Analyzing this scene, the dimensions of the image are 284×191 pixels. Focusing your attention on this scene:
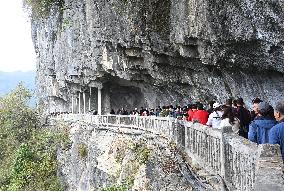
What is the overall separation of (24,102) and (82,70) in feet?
34.5

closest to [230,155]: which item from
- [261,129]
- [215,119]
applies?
[261,129]

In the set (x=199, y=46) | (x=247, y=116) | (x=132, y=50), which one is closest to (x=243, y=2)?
(x=199, y=46)

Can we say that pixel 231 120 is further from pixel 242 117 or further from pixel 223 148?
pixel 223 148

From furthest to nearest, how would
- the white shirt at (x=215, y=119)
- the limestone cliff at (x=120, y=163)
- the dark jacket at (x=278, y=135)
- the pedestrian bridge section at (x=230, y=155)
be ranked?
the limestone cliff at (x=120, y=163) → the white shirt at (x=215, y=119) → the dark jacket at (x=278, y=135) → the pedestrian bridge section at (x=230, y=155)

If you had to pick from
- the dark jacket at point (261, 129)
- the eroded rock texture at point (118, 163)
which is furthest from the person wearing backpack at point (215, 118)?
the dark jacket at point (261, 129)

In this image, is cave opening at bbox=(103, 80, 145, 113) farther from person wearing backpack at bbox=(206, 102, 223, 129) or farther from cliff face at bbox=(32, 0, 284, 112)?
person wearing backpack at bbox=(206, 102, 223, 129)

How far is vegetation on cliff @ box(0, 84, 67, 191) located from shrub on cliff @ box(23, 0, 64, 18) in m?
7.83

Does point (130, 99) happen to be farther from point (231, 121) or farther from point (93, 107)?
point (231, 121)

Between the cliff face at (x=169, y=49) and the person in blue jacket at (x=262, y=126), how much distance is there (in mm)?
8636

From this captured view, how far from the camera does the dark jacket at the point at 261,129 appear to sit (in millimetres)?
7672

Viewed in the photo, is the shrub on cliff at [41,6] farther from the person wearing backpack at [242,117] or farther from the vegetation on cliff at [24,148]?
the person wearing backpack at [242,117]

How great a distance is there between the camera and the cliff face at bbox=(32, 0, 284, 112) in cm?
1788

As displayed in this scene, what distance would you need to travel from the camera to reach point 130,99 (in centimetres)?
4944

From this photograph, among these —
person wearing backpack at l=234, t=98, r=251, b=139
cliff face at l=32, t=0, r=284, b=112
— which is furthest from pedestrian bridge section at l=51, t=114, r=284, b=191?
cliff face at l=32, t=0, r=284, b=112
